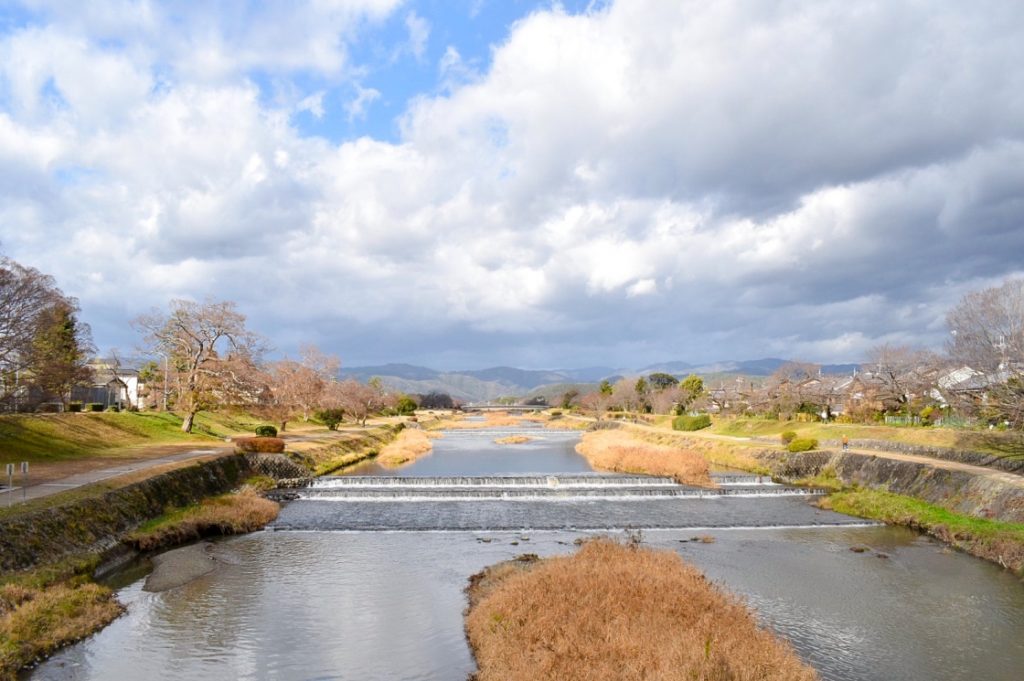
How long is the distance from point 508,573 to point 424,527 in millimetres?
9402

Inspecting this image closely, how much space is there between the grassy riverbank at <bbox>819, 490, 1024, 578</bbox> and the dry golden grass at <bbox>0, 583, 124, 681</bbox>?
28.1 m

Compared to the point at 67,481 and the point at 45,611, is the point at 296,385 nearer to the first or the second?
the point at 67,481

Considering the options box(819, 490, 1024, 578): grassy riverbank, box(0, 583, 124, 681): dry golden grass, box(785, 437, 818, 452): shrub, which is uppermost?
box(785, 437, 818, 452): shrub

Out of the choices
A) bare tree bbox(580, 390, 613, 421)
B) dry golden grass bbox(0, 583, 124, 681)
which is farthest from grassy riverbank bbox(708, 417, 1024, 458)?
bare tree bbox(580, 390, 613, 421)

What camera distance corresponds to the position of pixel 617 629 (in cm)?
1280

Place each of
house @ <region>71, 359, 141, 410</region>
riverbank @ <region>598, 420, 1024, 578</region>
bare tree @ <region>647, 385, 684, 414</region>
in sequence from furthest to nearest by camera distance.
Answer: bare tree @ <region>647, 385, 684, 414</region> → house @ <region>71, 359, 141, 410</region> → riverbank @ <region>598, 420, 1024, 578</region>

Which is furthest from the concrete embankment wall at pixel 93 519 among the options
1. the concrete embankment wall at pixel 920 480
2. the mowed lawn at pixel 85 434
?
the concrete embankment wall at pixel 920 480

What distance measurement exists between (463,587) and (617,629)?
302 inches

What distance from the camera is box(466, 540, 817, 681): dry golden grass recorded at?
1097 cm

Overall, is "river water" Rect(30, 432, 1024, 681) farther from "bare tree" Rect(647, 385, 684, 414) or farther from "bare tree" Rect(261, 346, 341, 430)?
"bare tree" Rect(647, 385, 684, 414)

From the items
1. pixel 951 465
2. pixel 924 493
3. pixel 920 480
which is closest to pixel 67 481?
pixel 924 493

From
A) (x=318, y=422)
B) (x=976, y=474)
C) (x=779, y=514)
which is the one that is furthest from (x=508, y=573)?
(x=318, y=422)

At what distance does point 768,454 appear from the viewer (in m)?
49.2

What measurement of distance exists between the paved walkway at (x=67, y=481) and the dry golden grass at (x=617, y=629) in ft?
55.7
